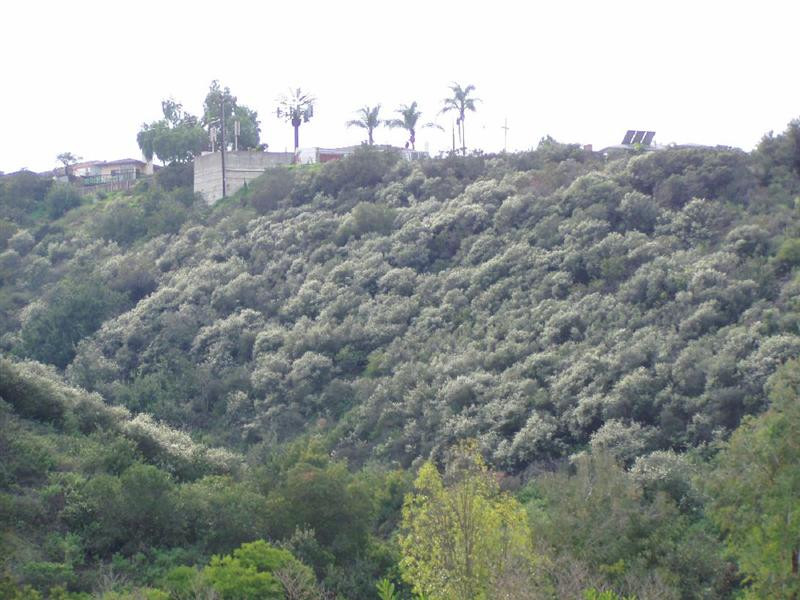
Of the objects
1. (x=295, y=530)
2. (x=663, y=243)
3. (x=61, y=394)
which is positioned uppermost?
(x=663, y=243)

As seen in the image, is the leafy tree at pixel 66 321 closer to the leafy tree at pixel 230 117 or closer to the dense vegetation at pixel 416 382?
the dense vegetation at pixel 416 382

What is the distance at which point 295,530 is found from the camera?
24.4 meters

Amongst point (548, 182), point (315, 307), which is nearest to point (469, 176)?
point (548, 182)

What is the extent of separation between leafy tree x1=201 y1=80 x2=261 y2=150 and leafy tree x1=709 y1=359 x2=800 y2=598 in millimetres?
47165

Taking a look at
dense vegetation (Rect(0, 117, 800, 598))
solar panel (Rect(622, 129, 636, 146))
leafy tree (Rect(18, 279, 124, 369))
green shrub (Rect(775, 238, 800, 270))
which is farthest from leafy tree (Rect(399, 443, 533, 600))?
solar panel (Rect(622, 129, 636, 146))

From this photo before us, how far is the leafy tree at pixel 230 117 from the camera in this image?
6412 centimetres

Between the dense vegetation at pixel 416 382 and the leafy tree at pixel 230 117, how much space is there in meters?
9.16

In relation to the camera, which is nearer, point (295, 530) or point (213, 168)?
point (295, 530)

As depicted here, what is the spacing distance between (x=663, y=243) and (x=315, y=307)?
12616 millimetres

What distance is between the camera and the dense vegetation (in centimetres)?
1991

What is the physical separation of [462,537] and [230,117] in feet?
166

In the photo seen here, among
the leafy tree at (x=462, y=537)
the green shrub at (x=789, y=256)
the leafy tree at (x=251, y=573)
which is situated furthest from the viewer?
the green shrub at (x=789, y=256)

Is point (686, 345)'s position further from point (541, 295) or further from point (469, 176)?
point (469, 176)

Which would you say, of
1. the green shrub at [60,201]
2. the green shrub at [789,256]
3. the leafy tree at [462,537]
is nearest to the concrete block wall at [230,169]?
the green shrub at [60,201]
